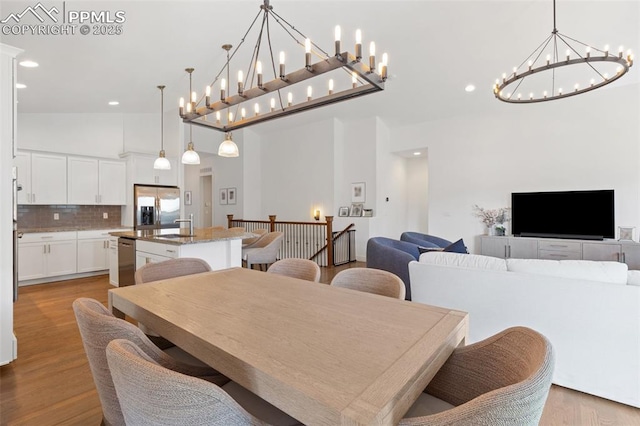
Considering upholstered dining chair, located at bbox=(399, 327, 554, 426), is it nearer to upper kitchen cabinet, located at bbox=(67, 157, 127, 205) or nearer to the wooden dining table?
the wooden dining table

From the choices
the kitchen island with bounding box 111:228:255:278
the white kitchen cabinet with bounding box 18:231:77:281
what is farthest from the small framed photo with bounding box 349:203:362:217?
the white kitchen cabinet with bounding box 18:231:77:281

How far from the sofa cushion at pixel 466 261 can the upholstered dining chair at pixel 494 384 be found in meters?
1.53

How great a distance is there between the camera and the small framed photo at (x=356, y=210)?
291 inches

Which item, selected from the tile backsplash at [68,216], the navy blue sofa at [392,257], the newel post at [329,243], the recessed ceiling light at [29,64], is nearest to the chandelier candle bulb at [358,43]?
the navy blue sofa at [392,257]

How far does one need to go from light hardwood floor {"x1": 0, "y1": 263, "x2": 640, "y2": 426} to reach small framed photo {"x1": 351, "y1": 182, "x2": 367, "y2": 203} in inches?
220

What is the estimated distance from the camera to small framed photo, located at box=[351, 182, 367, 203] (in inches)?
294

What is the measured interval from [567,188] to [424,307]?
598 centimetres

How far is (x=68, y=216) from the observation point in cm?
561

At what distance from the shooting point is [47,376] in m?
2.26

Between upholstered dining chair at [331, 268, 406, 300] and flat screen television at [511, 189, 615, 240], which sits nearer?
upholstered dining chair at [331, 268, 406, 300]

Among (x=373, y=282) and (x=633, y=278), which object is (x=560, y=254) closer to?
(x=633, y=278)

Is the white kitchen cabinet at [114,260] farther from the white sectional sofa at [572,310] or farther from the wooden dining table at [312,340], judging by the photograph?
the white sectional sofa at [572,310]

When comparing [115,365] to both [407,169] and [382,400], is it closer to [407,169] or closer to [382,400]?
[382,400]

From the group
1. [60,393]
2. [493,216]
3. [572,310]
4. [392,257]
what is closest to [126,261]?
[60,393]
